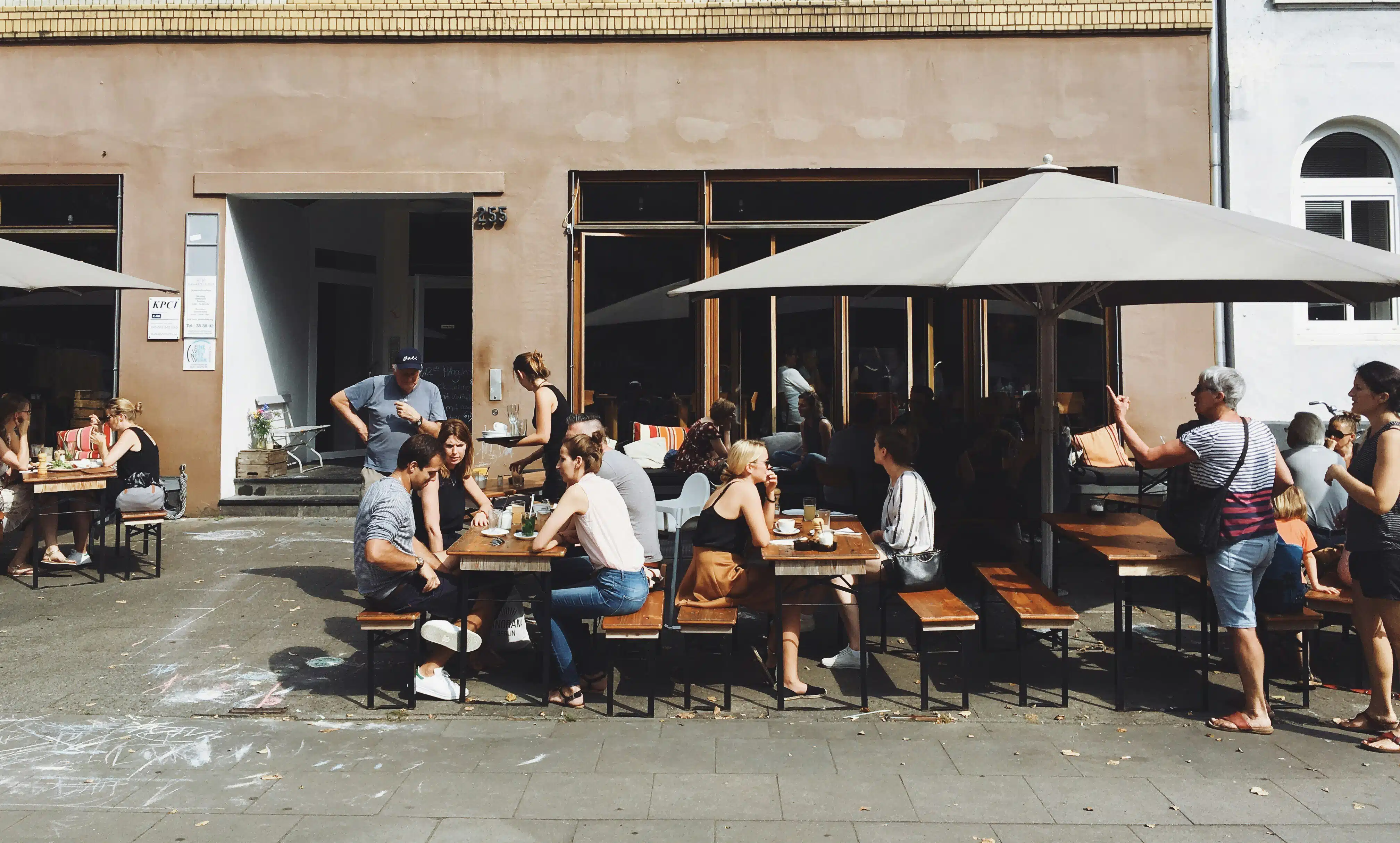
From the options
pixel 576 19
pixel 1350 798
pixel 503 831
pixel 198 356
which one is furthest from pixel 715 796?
pixel 198 356

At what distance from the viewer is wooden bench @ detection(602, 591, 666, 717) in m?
5.59

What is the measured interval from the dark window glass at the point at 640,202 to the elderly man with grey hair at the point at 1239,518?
22.1 ft

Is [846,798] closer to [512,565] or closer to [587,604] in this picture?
[587,604]

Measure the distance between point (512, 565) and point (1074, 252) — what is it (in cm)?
330

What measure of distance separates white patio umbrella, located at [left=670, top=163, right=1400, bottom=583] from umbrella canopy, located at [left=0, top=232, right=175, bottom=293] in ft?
17.3

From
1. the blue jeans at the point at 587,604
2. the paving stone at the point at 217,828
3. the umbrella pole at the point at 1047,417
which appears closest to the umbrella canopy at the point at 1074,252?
the umbrella pole at the point at 1047,417

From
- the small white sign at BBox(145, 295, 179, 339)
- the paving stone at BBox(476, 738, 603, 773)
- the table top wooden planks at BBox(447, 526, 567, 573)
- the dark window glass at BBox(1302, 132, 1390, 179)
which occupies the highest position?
the dark window glass at BBox(1302, 132, 1390, 179)

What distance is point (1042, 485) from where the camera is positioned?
695 centimetres

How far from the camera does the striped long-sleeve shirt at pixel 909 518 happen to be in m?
6.28

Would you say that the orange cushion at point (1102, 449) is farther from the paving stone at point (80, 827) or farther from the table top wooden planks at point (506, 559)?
the paving stone at point (80, 827)

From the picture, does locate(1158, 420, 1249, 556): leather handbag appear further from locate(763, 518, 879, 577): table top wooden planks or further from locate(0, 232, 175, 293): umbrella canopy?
locate(0, 232, 175, 293): umbrella canopy

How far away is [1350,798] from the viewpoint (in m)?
4.56

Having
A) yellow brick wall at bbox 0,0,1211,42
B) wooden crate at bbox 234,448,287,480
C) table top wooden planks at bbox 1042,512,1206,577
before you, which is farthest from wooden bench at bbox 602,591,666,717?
yellow brick wall at bbox 0,0,1211,42

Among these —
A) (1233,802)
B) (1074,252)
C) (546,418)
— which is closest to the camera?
(1233,802)
